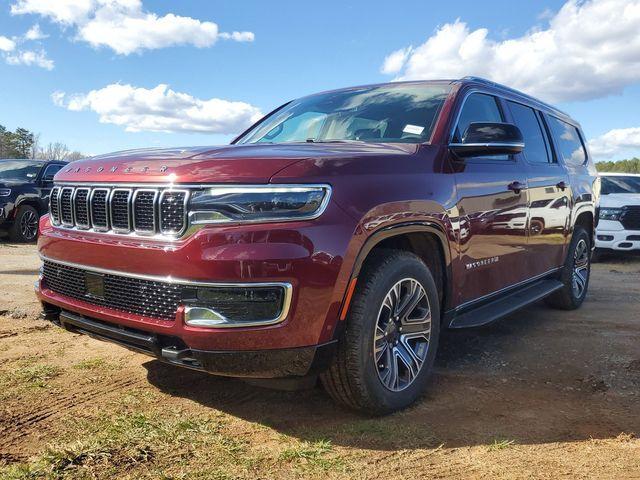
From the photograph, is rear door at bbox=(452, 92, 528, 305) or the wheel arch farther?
rear door at bbox=(452, 92, 528, 305)

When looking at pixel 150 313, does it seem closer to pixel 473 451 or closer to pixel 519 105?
pixel 473 451

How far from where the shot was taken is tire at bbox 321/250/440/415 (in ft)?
9.36

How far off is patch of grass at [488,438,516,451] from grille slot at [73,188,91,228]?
2.34 meters

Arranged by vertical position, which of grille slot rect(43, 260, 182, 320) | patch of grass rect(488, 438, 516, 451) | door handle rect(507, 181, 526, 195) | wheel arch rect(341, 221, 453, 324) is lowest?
patch of grass rect(488, 438, 516, 451)

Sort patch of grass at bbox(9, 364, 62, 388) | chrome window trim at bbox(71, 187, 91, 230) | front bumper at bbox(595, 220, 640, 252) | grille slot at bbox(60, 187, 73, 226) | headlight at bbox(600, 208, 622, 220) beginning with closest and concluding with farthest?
chrome window trim at bbox(71, 187, 91, 230) → grille slot at bbox(60, 187, 73, 226) → patch of grass at bbox(9, 364, 62, 388) → front bumper at bbox(595, 220, 640, 252) → headlight at bbox(600, 208, 622, 220)

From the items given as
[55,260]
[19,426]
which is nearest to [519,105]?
[55,260]

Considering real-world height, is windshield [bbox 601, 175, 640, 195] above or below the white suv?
above

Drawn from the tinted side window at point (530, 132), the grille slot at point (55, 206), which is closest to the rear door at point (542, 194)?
the tinted side window at point (530, 132)

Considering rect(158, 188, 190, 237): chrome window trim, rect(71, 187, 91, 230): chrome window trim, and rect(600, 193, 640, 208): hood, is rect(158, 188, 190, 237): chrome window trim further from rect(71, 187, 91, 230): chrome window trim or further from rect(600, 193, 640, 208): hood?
rect(600, 193, 640, 208): hood

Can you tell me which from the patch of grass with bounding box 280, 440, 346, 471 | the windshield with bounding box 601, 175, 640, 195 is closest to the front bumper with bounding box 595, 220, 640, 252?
the windshield with bounding box 601, 175, 640, 195

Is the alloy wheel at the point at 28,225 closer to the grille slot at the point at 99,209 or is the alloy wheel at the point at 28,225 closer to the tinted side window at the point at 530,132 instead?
the grille slot at the point at 99,209

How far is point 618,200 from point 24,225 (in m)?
11.8

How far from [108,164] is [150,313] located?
871mm

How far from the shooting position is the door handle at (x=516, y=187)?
4227 mm
